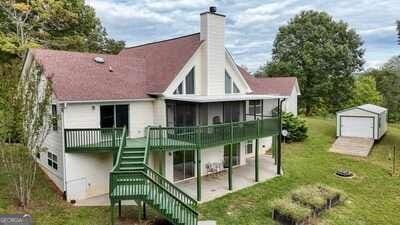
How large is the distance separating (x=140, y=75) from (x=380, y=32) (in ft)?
89.6

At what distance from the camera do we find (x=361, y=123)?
25078 millimetres

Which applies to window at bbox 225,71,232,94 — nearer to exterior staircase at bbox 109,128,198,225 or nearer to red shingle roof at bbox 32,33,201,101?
red shingle roof at bbox 32,33,201,101

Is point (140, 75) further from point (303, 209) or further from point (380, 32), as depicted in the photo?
point (380, 32)

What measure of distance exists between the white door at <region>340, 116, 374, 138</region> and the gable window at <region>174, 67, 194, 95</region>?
14786mm

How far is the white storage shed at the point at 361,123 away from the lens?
80.5 ft

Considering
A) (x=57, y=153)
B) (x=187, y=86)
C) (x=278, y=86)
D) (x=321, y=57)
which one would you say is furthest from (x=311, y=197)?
(x=321, y=57)

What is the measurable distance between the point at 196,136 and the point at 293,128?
13.5 metres

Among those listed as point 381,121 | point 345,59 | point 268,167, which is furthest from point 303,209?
point 345,59

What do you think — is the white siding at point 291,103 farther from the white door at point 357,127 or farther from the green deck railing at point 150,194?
the green deck railing at point 150,194

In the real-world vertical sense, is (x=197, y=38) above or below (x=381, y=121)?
above

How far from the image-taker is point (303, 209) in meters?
12.9

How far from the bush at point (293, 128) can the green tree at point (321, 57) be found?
14.4 m

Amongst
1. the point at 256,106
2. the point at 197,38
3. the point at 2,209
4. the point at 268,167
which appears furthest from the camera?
the point at 256,106

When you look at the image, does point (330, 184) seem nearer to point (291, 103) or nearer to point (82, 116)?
point (82, 116)
